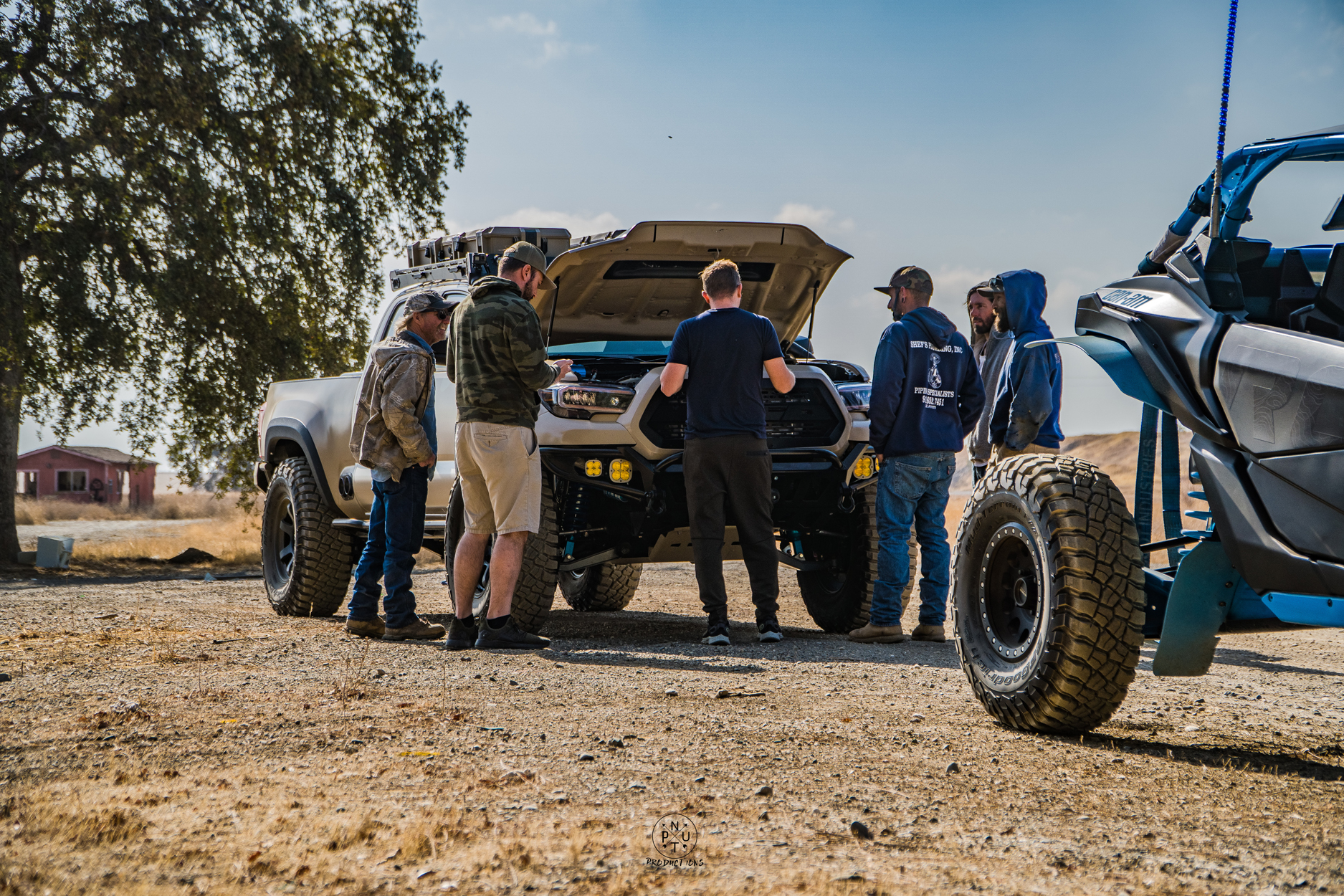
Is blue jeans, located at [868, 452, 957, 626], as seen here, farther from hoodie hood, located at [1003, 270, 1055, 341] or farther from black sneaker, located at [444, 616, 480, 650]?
black sneaker, located at [444, 616, 480, 650]

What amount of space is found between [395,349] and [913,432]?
125 inches

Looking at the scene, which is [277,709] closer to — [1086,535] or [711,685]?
[711,685]

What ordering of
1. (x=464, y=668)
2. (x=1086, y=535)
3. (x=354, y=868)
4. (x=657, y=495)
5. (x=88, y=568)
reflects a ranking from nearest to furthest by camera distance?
1. (x=354, y=868)
2. (x=1086, y=535)
3. (x=464, y=668)
4. (x=657, y=495)
5. (x=88, y=568)

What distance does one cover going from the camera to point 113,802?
3.13m

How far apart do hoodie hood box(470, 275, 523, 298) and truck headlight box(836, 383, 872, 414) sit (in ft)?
7.48

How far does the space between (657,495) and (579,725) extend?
9.70ft

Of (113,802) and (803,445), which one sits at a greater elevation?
(803,445)

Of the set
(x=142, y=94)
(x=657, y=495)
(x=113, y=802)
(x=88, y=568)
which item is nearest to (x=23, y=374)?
(x=88, y=568)

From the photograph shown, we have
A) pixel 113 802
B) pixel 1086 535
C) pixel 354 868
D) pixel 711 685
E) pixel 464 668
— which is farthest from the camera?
pixel 464 668

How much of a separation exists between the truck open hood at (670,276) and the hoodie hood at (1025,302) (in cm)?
135

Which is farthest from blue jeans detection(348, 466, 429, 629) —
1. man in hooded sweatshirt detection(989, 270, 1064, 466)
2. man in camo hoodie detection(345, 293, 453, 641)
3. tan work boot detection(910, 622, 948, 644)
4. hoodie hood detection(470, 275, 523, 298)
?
man in hooded sweatshirt detection(989, 270, 1064, 466)

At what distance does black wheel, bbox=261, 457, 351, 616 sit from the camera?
8.90 metres

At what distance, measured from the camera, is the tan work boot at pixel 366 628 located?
7.31 m

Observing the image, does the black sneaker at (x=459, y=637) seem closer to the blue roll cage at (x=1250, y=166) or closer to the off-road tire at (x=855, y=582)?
the off-road tire at (x=855, y=582)
